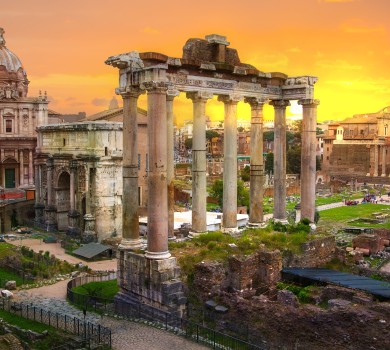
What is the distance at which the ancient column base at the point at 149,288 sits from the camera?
16156 mm

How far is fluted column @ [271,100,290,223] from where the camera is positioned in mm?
22719

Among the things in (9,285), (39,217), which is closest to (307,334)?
(9,285)

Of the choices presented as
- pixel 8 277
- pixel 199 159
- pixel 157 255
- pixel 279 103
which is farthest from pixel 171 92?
pixel 8 277

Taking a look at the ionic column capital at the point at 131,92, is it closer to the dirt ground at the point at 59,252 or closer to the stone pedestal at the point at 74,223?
the dirt ground at the point at 59,252

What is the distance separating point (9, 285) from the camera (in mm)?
24812

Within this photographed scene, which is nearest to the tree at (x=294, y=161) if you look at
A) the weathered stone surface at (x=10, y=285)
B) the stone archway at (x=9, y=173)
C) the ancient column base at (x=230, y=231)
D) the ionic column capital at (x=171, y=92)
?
the stone archway at (x=9, y=173)

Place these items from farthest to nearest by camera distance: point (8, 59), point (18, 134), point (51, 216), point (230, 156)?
point (8, 59) < point (18, 134) < point (51, 216) < point (230, 156)

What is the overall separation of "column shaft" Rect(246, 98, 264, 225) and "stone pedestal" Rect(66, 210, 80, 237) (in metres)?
21.6

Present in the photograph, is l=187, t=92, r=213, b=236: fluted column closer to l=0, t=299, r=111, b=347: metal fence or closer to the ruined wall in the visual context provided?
the ruined wall

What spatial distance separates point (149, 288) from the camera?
1669 centimetres

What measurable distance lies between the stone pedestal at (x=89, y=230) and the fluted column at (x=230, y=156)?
65.4 ft

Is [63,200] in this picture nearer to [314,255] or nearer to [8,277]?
[8,277]

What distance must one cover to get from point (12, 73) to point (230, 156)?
4437cm

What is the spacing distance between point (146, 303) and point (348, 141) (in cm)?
9501
